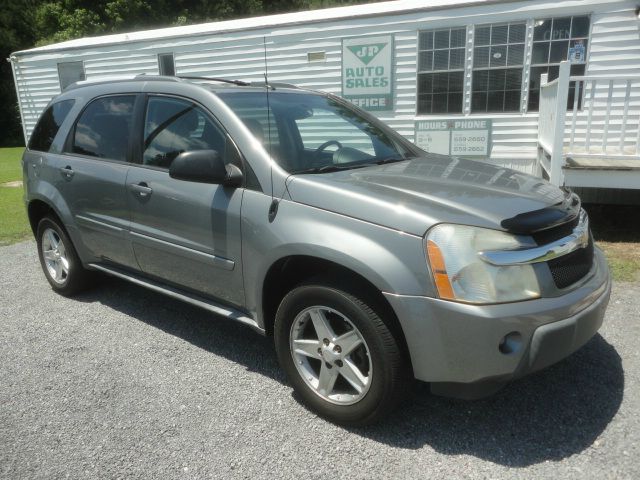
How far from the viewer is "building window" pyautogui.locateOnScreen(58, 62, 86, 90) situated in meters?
12.9

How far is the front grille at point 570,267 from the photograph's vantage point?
232 centimetres

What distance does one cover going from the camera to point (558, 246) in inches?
92.6

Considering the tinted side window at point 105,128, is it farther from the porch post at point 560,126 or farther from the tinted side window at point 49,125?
the porch post at point 560,126

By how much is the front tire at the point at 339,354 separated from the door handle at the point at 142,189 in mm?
1260

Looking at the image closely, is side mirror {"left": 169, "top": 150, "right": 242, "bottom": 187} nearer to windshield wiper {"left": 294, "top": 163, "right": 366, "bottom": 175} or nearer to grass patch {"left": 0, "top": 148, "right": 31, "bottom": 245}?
windshield wiper {"left": 294, "top": 163, "right": 366, "bottom": 175}

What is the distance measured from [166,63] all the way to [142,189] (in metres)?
8.83

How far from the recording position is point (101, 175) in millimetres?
3623

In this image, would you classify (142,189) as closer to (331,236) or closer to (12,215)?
(331,236)

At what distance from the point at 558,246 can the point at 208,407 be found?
6.57 ft

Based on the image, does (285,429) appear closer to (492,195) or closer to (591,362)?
(492,195)

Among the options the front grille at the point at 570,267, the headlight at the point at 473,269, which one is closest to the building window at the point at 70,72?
the headlight at the point at 473,269

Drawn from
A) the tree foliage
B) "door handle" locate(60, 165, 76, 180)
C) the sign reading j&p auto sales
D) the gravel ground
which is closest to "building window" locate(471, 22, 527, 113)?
the sign reading j&p auto sales

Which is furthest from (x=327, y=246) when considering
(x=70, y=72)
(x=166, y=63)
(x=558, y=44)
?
(x=70, y=72)

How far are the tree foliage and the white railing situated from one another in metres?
20.5
